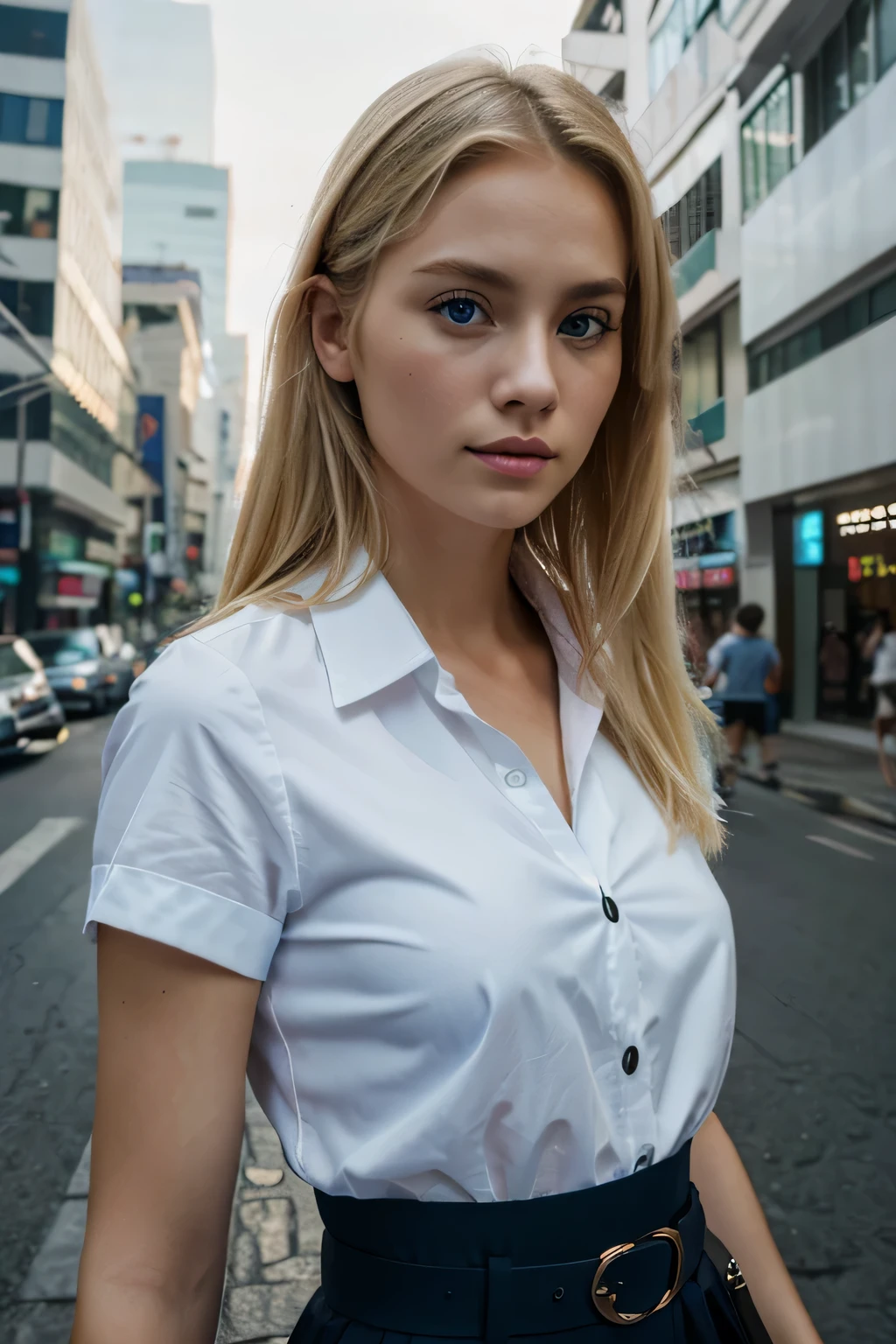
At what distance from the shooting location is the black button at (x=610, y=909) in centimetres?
68

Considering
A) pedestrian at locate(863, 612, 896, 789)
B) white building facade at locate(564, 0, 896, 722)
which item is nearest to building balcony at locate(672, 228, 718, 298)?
white building facade at locate(564, 0, 896, 722)

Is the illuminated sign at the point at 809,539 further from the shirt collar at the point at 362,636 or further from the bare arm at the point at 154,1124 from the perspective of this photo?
the bare arm at the point at 154,1124

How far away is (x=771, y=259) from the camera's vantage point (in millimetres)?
1695

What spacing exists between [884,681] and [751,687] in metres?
0.22

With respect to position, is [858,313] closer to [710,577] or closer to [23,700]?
[710,577]

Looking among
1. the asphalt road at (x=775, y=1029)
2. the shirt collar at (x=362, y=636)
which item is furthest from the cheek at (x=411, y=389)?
the asphalt road at (x=775, y=1029)

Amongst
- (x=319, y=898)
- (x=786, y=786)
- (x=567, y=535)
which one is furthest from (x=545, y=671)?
(x=786, y=786)

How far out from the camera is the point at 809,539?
174cm

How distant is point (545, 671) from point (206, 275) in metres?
1.01

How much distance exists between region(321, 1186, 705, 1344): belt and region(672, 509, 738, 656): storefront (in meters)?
1.09

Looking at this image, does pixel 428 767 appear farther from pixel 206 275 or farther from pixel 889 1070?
pixel 889 1070

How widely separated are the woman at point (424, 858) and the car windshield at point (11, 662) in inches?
32.7

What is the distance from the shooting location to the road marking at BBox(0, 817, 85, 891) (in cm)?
149

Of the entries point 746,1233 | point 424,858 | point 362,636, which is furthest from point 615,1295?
point 362,636
